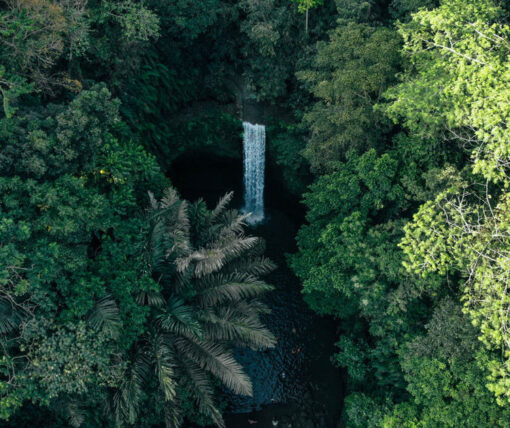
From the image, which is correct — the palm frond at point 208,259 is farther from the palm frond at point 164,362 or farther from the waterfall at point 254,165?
the waterfall at point 254,165

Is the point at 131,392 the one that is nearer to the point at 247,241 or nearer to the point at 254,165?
the point at 247,241

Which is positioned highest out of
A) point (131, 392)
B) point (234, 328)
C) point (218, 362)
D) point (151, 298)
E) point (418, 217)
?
point (418, 217)

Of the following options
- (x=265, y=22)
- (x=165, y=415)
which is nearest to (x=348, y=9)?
(x=265, y=22)

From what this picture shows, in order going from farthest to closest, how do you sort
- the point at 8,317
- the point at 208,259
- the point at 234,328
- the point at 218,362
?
the point at 234,328 < the point at 218,362 < the point at 208,259 < the point at 8,317

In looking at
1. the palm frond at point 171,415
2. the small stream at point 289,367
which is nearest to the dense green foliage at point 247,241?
the palm frond at point 171,415

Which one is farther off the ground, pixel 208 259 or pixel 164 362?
pixel 208 259

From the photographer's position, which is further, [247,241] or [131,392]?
[247,241]

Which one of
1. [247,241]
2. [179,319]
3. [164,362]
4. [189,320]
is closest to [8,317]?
[164,362]
